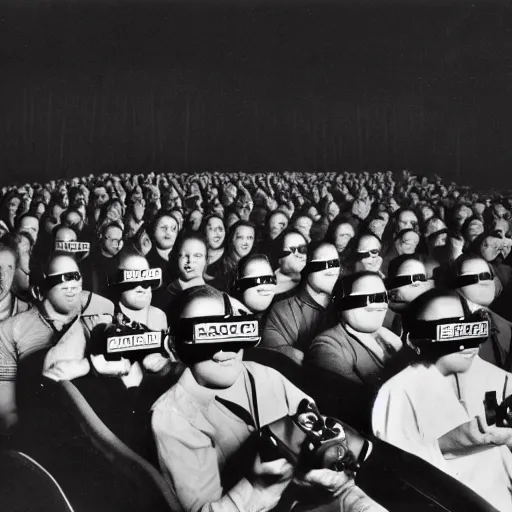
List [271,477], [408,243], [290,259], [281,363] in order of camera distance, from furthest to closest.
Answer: [408,243], [290,259], [281,363], [271,477]

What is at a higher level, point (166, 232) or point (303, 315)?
point (166, 232)

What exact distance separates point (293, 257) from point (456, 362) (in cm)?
69

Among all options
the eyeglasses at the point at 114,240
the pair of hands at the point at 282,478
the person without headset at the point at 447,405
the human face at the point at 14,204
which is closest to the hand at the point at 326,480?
the pair of hands at the point at 282,478

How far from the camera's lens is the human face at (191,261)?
2.43 metres

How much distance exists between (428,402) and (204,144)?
125 centimetres

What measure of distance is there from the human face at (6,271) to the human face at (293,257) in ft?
3.06

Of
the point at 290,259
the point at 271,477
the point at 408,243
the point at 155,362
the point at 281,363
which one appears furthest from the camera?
the point at 408,243

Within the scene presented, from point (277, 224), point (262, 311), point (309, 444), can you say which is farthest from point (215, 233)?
point (309, 444)

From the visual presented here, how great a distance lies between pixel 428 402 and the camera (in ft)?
7.97

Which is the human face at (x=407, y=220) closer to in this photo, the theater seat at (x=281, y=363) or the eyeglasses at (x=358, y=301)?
the eyeglasses at (x=358, y=301)

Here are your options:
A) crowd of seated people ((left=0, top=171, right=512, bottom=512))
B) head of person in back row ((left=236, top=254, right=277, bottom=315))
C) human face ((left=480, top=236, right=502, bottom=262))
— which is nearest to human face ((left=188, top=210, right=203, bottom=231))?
Result: crowd of seated people ((left=0, top=171, right=512, bottom=512))

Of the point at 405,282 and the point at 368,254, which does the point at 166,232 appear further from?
the point at 405,282

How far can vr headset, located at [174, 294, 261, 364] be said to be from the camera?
222 cm

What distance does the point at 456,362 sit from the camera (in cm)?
246
